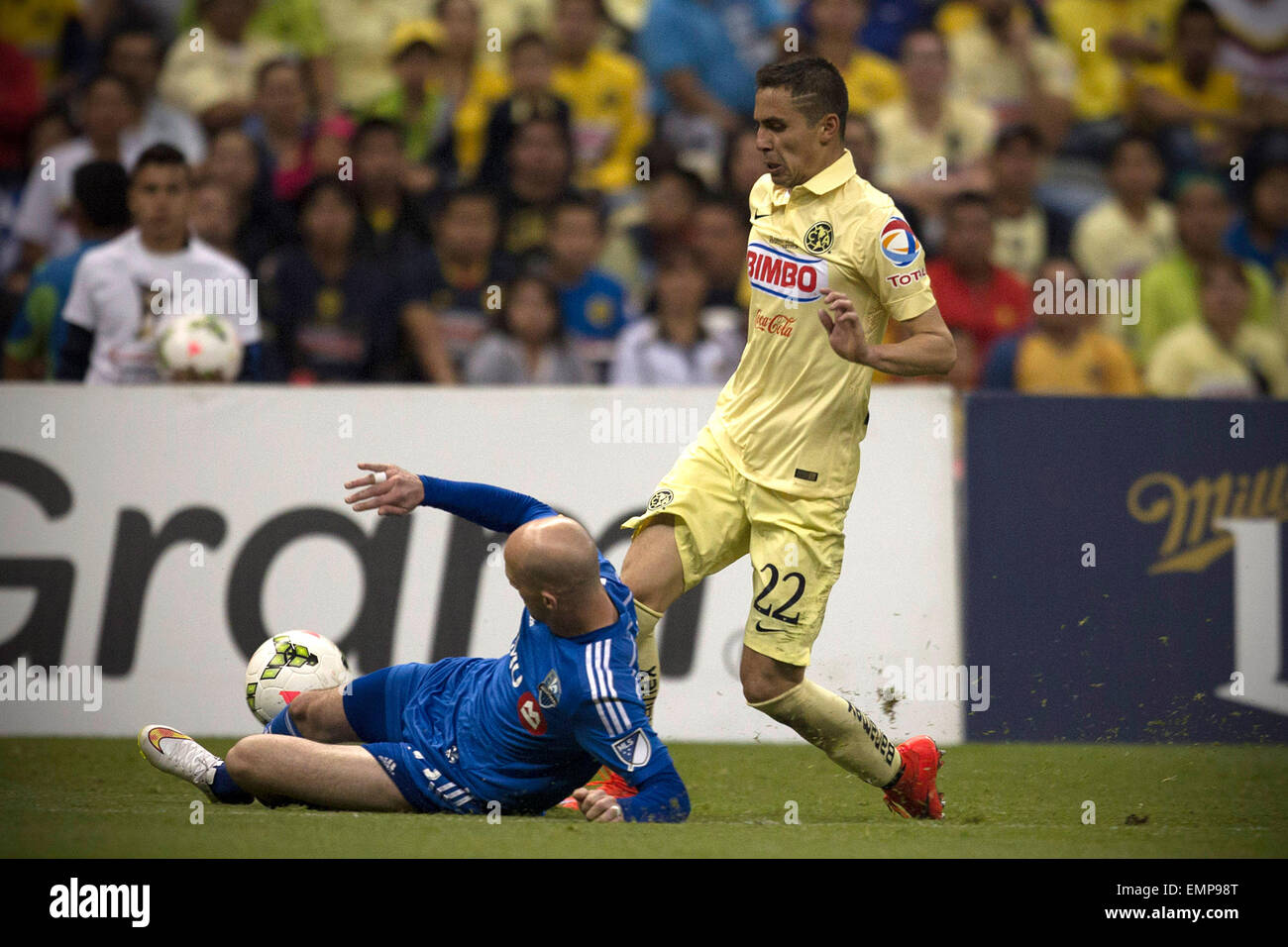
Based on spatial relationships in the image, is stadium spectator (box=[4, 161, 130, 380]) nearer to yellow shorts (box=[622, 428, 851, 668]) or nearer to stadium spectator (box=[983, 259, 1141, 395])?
yellow shorts (box=[622, 428, 851, 668])

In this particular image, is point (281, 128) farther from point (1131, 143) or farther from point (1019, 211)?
point (1131, 143)

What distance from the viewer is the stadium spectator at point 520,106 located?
11.2 metres

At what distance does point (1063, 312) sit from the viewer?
996 cm

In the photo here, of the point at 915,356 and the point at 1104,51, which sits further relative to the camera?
the point at 1104,51

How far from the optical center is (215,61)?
1202 cm

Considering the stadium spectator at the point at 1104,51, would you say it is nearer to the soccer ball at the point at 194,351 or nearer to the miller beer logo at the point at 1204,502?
the miller beer logo at the point at 1204,502

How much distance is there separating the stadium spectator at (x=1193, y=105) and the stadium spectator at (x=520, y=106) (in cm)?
450

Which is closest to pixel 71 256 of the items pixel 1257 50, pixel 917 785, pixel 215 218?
pixel 215 218

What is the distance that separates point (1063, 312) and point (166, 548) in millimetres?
5317

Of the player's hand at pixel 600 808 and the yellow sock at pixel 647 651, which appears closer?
the player's hand at pixel 600 808

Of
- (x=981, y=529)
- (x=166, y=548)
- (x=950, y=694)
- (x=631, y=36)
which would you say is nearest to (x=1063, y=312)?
(x=981, y=529)

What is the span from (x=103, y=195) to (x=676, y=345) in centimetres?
346

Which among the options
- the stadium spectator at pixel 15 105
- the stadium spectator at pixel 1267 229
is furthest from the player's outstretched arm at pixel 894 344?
the stadium spectator at pixel 15 105

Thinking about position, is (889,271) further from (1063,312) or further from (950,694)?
(1063,312)
